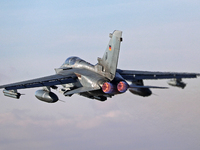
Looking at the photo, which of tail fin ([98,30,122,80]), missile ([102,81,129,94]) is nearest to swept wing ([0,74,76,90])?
tail fin ([98,30,122,80])

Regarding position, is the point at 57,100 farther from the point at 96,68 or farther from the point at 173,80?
the point at 173,80

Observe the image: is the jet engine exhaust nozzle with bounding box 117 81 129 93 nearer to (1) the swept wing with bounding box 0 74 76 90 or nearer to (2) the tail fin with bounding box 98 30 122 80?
(2) the tail fin with bounding box 98 30 122 80

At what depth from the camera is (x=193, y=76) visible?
56.9 meters

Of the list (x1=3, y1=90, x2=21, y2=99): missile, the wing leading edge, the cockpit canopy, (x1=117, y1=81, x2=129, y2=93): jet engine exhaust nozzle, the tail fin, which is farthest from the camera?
the cockpit canopy

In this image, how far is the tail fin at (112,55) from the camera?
46344mm

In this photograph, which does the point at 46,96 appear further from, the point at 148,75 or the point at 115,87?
the point at 148,75

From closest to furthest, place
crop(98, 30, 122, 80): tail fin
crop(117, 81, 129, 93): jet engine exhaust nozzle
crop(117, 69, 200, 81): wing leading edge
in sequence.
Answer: crop(98, 30, 122, 80): tail fin → crop(117, 81, 129, 93): jet engine exhaust nozzle → crop(117, 69, 200, 81): wing leading edge

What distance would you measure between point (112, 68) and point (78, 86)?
6.72 meters

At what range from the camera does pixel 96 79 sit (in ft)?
160

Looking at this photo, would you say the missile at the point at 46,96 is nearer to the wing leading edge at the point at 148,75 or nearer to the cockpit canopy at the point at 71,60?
the cockpit canopy at the point at 71,60

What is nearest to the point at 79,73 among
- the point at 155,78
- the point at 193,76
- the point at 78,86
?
the point at 78,86

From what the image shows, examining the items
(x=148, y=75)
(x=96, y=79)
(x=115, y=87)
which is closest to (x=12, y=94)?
(x=96, y=79)

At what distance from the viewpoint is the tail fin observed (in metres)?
46.3

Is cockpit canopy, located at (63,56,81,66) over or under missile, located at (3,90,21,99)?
over
